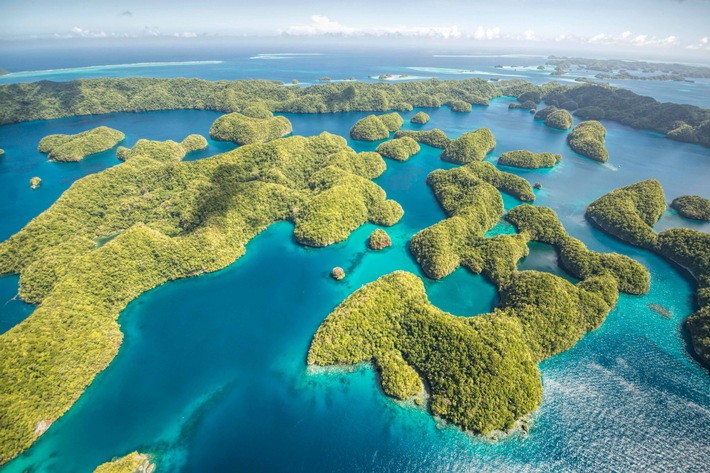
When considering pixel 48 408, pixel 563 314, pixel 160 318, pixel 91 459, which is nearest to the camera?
pixel 91 459

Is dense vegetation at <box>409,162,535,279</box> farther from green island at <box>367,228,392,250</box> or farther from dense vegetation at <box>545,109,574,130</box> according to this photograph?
dense vegetation at <box>545,109,574,130</box>

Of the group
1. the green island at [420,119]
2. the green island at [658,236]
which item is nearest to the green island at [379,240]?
the green island at [658,236]

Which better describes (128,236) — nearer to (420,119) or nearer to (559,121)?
(420,119)

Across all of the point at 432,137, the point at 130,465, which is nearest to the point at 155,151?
the point at 130,465

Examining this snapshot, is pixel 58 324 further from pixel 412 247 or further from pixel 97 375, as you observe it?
pixel 412 247

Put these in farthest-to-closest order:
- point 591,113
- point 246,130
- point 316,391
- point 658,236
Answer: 1. point 591,113
2. point 246,130
3. point 658,236
4. point 316,391

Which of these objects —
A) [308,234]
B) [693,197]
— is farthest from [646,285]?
[308,234]

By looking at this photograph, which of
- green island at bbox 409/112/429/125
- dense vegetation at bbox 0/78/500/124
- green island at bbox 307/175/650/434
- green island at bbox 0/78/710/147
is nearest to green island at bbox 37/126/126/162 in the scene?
A: dense vegetation at bbox 0/78/500/124

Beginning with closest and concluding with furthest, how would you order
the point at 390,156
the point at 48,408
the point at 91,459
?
the point at 91,459
the point at 48,408
the point at 390,156
